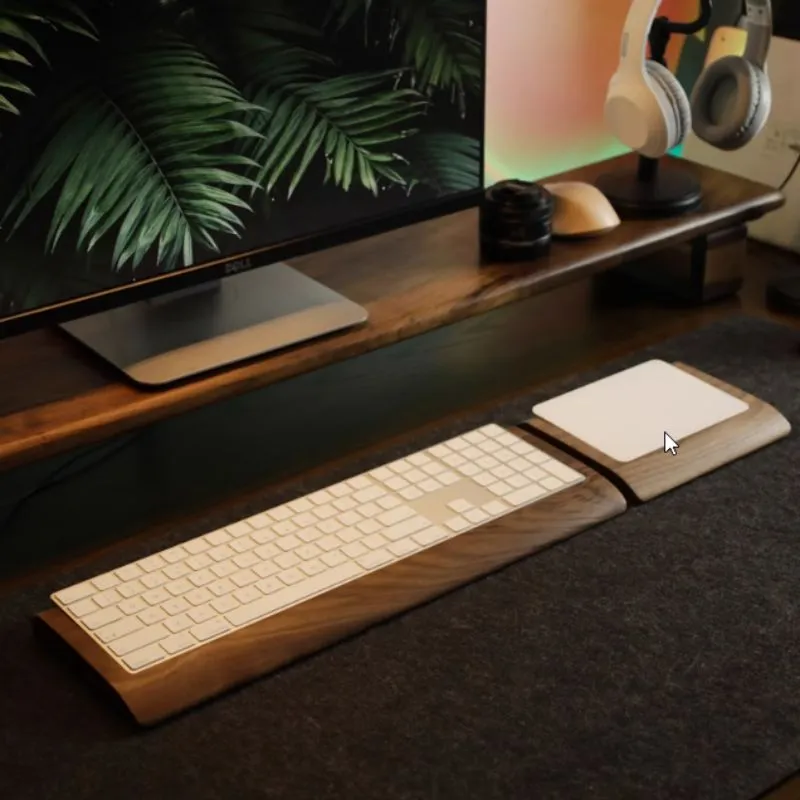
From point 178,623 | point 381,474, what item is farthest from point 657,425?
point 178,623

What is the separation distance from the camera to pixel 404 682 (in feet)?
2.63

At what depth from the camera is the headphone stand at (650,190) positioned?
1.30m

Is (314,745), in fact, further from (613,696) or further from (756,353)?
(756,353)

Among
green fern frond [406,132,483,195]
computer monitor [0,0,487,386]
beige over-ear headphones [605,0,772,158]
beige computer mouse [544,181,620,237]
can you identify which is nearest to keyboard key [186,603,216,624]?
computer monitor [0,0,487,386]

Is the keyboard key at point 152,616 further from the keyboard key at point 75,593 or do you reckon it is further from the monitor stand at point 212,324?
the monitor stand at point 212,324

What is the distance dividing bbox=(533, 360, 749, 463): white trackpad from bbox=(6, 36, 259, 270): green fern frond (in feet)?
1.08

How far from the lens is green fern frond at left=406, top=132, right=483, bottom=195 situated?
44.6 inches

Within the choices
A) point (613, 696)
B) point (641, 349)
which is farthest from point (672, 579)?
point (641, 349)

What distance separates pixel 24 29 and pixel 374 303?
39 centimetres

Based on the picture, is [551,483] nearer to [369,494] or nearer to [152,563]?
[369,494]

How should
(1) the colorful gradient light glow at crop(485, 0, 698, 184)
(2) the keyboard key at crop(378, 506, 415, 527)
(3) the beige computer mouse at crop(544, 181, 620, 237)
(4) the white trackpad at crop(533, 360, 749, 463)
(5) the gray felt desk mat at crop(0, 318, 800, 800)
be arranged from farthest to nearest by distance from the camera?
(1) the colorful gradient light glow at crop(485, 0, 698, 184), (3) the beige computer mouse at crop(544, 181, 620, 237), (4) the white trackpad at crop(533, 360, 749, 463), (2) the keyboard key at crop(378, 506, 415, 527), (5) the gray felt desk mat at crop(0, 318, 800, 800)

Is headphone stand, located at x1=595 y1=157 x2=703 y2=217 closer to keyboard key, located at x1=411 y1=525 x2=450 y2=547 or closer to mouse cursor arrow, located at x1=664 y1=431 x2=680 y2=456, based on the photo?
mouse cursor arrow, located at x1=664 y1=431 x2=680 y2=456

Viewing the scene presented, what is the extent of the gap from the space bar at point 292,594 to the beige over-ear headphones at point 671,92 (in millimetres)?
614

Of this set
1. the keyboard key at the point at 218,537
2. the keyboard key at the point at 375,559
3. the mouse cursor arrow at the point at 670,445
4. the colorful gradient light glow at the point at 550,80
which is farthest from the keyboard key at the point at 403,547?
the colorful gradient light glow at the point at 550,80
